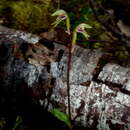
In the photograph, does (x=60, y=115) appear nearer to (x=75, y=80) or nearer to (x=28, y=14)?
(x=75, y=80)

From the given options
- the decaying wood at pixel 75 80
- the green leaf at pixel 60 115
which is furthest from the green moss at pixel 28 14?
the green leaf at pixel 60 115

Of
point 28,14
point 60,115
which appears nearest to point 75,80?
point 60,115

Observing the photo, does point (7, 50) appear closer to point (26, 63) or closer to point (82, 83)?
point (26, 63)

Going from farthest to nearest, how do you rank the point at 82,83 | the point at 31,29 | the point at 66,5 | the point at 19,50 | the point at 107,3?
the point at 107,3
the point at 66,5
the point at 31,29
the point at 19,50
the point at 82,83

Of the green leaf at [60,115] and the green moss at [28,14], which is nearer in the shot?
the green leaf at [60,115]

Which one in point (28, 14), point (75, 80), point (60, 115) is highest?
Answer: point (28, 14)

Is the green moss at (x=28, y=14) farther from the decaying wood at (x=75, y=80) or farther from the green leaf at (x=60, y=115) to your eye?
the green leaf at (x=60, y=115)

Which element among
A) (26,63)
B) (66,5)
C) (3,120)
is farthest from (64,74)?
(66,5)

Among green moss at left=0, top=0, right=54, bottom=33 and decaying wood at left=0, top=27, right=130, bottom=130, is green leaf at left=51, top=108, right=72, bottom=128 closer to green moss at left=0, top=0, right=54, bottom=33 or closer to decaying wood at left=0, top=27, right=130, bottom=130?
decaying wood at left=0, top=27, right=130, bottom=130
